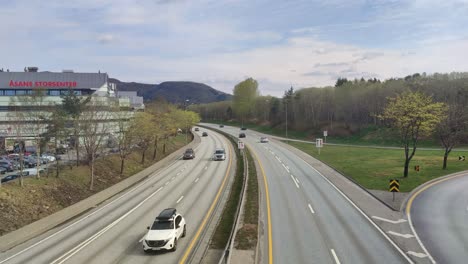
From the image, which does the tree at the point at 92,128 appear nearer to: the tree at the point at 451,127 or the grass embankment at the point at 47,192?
→ the grass embankment at the point at 47,192

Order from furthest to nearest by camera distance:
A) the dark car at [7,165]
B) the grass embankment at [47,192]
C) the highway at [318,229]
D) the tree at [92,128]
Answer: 1. the dark car at [7,165]
2. the tree at [92,128]
3. the grass embankment at [47,192]
4. the highway at [318,229]

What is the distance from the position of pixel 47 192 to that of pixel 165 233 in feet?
61.5

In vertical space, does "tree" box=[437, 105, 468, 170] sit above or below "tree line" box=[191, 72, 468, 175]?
below

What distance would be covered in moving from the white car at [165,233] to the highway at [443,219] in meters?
13.6

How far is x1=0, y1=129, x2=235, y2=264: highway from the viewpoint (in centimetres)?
2222

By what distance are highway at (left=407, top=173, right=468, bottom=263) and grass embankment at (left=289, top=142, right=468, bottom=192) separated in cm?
245

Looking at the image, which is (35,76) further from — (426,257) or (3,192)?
(426,257)

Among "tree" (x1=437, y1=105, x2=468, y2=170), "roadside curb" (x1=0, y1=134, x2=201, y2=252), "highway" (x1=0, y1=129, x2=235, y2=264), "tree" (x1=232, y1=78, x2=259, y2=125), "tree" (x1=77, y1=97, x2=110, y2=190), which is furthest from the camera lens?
"tree" (x1=232, y1=78, x2=259, y2=125)

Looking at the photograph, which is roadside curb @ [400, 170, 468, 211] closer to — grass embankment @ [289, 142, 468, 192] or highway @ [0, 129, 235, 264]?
grass embankment @ [289, 142, 468, 192]

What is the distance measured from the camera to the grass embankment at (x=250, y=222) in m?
21.9

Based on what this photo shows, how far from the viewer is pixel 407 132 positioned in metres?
43.5

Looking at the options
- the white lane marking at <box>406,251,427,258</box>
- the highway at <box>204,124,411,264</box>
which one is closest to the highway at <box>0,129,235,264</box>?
the highway at <box>204,124,411,264</box>

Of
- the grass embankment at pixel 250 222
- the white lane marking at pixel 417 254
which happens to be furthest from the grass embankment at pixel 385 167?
the white lane marking at pixel 417 254

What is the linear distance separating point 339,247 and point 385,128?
269 feet
